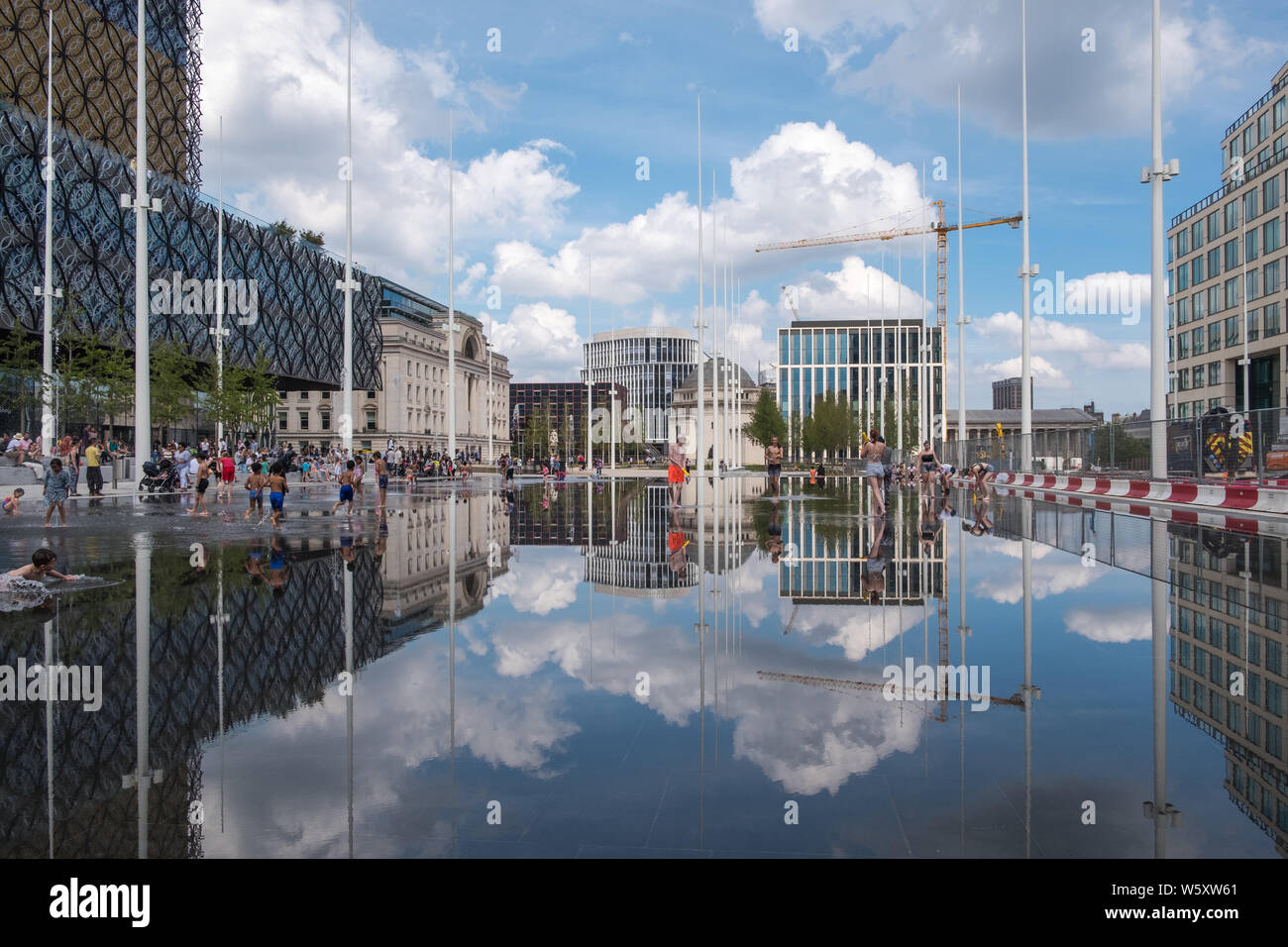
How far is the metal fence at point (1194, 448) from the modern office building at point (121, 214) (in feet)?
137

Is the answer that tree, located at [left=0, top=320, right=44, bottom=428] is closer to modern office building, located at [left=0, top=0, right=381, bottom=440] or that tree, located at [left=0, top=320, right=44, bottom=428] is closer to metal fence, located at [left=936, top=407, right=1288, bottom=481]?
modern office building, located at [left=0, top=0, right=381, bottom=440]

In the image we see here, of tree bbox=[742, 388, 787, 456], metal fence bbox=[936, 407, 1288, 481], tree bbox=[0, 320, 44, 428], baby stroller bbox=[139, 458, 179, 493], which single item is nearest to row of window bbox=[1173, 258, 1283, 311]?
metal fence bbox=[936, 407, 1288, 481]

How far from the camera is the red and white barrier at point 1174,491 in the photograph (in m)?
20.3

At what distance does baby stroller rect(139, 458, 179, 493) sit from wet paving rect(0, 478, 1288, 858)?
23.6m

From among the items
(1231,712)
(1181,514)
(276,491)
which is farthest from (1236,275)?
(1231,712)

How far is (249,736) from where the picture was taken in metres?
5.16

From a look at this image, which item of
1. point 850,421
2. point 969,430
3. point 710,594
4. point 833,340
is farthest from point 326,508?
point 969,430

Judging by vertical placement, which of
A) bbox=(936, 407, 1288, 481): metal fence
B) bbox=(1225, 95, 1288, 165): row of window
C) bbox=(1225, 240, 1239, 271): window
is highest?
bbox=(1225, 95, 1288, 165): row of window

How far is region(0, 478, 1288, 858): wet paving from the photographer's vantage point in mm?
3865

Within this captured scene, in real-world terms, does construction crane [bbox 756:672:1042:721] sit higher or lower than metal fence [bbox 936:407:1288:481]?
lower

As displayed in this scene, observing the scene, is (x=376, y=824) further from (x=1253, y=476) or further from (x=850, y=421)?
(x=850, y=421)

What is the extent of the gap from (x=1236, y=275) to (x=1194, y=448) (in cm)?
4657

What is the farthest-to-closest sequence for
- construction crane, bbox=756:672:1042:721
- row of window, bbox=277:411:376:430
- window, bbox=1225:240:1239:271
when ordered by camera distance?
row of window, bbox=277:411:376:430 → window, bbox=1225:240:1239:271 → construction crane, bbox=756:672:1042:721

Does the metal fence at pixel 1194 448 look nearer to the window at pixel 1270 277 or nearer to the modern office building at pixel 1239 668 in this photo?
the modern office building at pixel 1239 668
